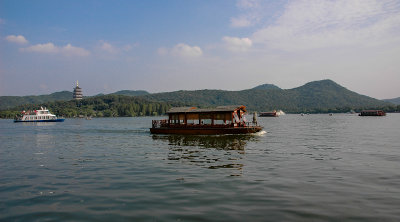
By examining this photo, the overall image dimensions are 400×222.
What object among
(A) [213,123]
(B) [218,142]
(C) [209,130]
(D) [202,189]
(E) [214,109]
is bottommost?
(D) [202,189]

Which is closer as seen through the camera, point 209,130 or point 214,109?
point 209,130

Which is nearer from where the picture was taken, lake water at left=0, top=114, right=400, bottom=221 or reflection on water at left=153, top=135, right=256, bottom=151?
lake water at left=0, top=114, right=400, bottom=221

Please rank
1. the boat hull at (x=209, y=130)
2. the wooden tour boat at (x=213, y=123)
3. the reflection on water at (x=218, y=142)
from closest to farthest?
the reflection on water at (x=218, y=142) → the boat hull at (x=209, y=130) → the wooden tour boat at (x=213, y=123)

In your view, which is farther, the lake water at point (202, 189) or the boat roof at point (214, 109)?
the boat roof at point (214, 109)

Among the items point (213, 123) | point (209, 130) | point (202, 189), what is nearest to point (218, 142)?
point (209, 130)

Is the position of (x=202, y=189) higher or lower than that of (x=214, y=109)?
lower

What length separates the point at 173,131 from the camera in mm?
48656

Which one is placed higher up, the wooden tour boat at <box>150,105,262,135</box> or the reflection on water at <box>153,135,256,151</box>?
the wooden tour boat at <box>150,105,262,135</box>

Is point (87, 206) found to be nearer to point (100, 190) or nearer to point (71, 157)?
point (100, 190)

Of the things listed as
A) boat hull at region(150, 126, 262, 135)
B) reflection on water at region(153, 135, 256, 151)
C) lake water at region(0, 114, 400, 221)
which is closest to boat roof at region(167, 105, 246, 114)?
boat hull at region(150, 126, 262, 135)

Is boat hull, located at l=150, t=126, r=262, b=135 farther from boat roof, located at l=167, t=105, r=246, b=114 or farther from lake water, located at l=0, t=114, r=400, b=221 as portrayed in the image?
lake water, located at l=0, t=114, r=400, b=221

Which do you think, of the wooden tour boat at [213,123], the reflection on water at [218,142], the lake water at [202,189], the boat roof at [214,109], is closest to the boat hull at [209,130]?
the wooden tour boat at [213,123]

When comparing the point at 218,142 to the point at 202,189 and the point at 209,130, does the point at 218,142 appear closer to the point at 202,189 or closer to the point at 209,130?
the point at 209,130

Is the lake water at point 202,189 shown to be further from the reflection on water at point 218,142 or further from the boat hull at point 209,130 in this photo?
the boat hull at point 209,130
